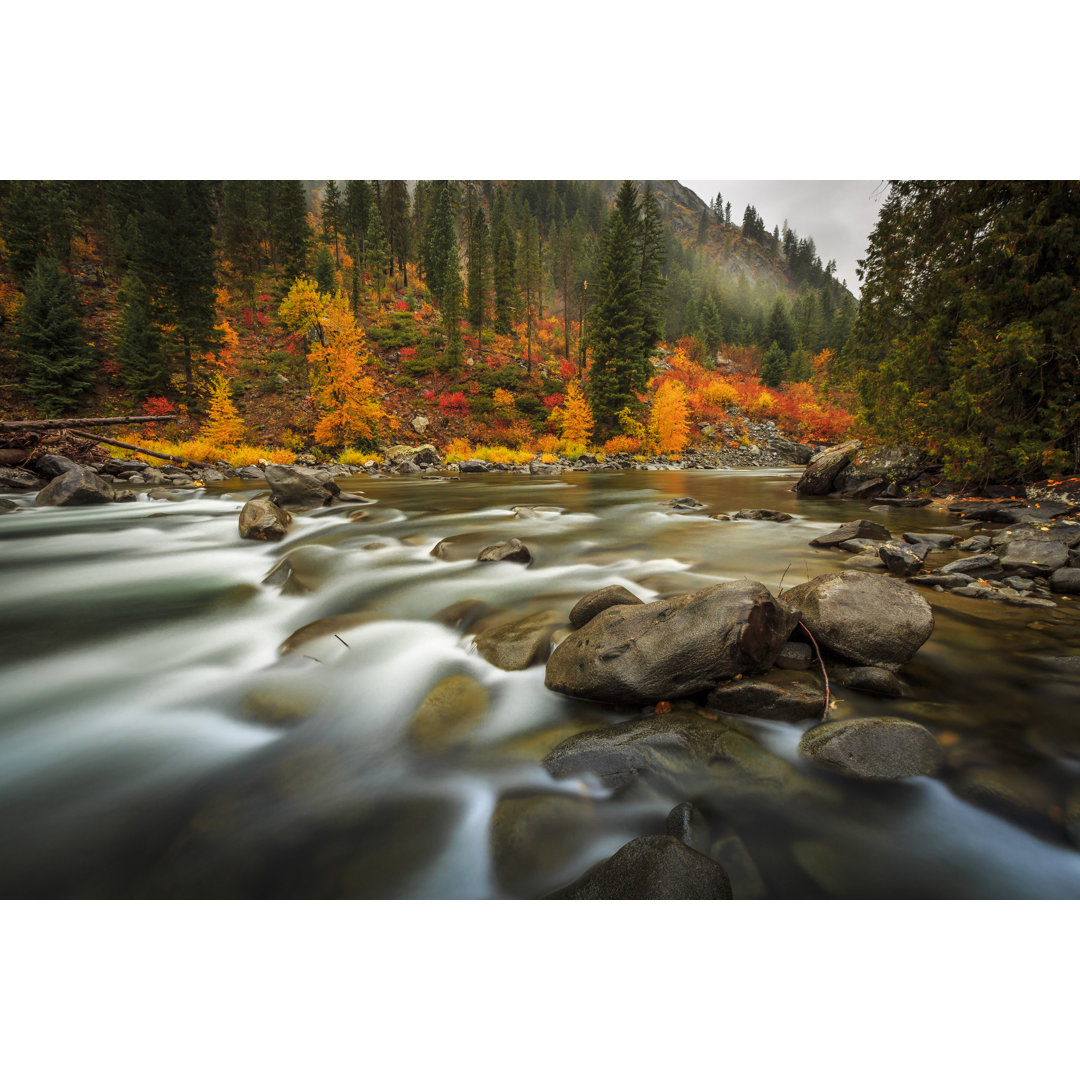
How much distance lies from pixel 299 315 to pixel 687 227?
178926 millimetres

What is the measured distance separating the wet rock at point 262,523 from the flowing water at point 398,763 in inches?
69.7

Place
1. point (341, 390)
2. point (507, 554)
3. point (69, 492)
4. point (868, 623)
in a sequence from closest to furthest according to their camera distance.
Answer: point (868, 623), point (507, 554), point (69, 492), point (341, 390)

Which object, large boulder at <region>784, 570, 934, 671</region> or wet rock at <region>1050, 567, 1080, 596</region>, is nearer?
large boulder at <region>784, 570, 934, 671</region>

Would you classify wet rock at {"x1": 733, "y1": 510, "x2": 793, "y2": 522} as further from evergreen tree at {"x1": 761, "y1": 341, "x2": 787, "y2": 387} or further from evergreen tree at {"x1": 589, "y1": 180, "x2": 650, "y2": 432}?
evergreen tree at {"x1": 761, "y1": 341, "x2": 787, "y2": 387}

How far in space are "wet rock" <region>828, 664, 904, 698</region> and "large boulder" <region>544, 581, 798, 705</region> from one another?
427 mm

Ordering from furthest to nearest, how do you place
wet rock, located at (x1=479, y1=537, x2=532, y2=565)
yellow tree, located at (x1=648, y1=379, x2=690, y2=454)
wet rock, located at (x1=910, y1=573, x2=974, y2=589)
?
yellow tree, located at (x1=648, y1=379, x2=690, y2=454) → wet rock, located at (x1=479, y1=537, x2=532, y2=565) → wet rock, located at (x1=910, y1=573, x2=974, y2=589)

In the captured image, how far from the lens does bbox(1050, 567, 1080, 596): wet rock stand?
14.0 feet

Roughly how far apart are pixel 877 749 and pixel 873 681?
0.66 metres

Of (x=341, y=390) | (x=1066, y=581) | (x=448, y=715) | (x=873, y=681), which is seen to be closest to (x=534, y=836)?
(x=448, y=715)

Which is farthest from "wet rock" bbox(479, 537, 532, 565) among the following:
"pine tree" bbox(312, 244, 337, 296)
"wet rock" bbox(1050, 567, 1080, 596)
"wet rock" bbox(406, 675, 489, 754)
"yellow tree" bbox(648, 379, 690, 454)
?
"pine tree" bbox(312, 244, 337, 296)

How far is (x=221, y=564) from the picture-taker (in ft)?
19.9

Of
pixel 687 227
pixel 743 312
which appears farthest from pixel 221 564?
pixel 687 227

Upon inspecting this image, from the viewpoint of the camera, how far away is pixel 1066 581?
4.28 meters

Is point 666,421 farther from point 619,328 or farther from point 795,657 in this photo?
point 795,657
